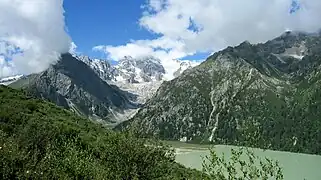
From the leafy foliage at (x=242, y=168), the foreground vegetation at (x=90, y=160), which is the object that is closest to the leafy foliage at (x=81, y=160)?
the foreground vegetation at (x=90, y=160)

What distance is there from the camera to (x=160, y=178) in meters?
32.5

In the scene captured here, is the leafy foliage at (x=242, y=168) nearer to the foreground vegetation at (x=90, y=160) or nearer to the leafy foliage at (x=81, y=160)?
the foreground vegetation at (x=90, y=160)

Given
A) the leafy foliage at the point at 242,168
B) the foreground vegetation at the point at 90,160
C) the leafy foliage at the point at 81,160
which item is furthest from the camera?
the leafy foliage at the point at 81,160

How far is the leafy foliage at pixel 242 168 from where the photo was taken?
1762 cm

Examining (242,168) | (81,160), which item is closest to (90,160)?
(81,160)

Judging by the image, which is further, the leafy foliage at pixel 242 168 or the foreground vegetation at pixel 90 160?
the foreground vegetation at pixel 90 160

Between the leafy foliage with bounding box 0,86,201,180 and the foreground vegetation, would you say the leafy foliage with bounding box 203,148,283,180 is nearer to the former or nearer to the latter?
the foreground vegetation

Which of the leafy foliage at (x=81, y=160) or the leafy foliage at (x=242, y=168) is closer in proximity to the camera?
the leafy foliage at (x=242, y=168)

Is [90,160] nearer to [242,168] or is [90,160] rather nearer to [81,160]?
[81,160]

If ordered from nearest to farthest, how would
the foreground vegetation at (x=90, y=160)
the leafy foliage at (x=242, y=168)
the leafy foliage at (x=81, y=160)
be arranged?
the leafy foliage at (x=242, y=168)
the foreground vegetation at (x=90, y=160)
the leafy foliage at (x=81, y=160)

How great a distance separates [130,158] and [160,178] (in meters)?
3.22

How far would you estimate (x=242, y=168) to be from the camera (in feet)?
60.0

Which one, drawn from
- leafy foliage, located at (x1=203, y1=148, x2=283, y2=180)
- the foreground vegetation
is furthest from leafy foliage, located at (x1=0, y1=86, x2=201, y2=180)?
leafy foliage, located at (x1=203, y1=148, x2=283, y2=180)

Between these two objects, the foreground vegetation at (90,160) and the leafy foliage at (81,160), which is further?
the leafy foliage at (81,160)
